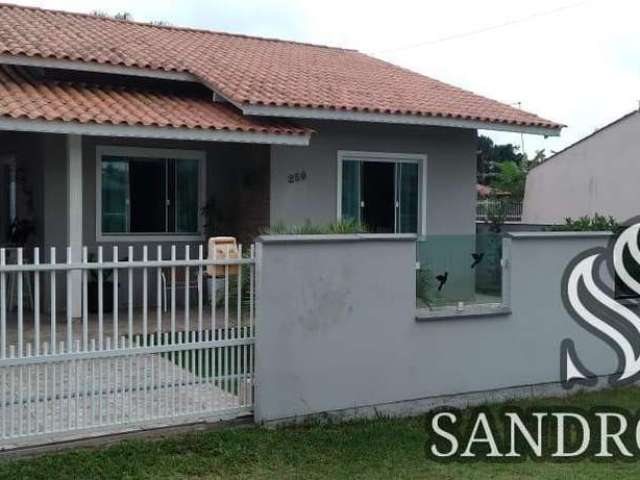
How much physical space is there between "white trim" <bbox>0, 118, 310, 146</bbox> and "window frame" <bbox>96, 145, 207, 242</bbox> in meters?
2.28

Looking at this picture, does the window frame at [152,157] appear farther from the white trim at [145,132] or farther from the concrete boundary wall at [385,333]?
the concrete boundary wall at [385,333]

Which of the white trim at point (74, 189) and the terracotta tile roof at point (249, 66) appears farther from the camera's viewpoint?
the terracotta tile roof at point (249, 66)

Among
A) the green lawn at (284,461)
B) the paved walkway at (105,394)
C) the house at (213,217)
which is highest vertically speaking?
the house at (213,217)

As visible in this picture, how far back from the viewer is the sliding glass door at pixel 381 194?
12.9 meters

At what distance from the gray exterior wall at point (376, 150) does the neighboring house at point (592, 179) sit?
7966 millimetres

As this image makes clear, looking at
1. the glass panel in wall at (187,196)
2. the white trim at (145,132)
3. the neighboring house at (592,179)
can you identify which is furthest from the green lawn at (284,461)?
the neighboring house at (592,179)

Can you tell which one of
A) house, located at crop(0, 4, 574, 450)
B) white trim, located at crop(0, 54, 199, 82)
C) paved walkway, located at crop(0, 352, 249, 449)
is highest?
white trim, located at crop(0, 54, 199, 82)

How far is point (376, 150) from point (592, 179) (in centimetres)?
1082

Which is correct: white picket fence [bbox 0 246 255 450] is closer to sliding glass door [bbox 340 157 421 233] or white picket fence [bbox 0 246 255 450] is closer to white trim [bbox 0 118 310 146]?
white trim [bbox 0 118 310 146]

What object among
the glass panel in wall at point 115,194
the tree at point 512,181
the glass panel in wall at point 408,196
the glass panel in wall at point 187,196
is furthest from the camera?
the tree at point 512,181

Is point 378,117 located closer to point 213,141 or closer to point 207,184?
point 213,141

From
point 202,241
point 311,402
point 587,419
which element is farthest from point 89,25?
point 587,419

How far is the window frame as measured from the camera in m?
12.2

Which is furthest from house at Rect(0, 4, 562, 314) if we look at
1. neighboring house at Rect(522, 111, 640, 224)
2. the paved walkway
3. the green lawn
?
neighboring house at Rect(522, 111, 640, 224)
